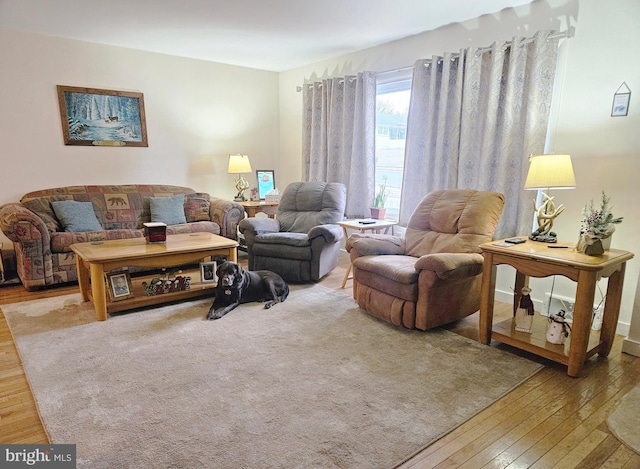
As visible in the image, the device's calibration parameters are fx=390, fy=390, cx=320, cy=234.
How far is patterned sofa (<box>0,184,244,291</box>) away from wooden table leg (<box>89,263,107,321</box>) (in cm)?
103

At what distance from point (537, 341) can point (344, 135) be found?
10.0 feet

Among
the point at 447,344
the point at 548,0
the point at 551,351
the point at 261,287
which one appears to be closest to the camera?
the point at 551,351

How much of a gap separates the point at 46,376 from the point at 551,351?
2.86 meters

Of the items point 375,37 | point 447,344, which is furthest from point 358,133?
point 447,344

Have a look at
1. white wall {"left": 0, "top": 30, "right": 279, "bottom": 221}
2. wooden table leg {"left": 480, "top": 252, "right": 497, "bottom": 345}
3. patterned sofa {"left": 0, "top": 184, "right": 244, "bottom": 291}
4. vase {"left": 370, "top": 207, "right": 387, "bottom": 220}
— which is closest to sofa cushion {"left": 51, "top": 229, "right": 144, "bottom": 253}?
patterned sofa {"left": 0, "top": 184, "right": 244, "bottom": 291}

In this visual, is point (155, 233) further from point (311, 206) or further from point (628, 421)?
point (628, 421)

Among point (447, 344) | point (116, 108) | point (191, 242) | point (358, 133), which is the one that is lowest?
point (447, 344)

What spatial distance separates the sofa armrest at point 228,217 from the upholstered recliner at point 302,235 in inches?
20.6

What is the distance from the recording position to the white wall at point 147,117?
4.03 meters

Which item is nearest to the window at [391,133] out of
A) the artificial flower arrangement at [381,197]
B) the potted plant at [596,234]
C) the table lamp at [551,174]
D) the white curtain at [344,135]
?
the artificial flower arrangement at [381,197]

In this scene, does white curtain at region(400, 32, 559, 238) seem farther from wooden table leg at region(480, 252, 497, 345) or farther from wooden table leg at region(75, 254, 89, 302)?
wooden table leg at region(75, 254, 89, 302)

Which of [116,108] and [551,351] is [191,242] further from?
[551,351]

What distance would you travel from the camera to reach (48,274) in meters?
3.53

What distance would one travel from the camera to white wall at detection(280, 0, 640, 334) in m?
2.59
